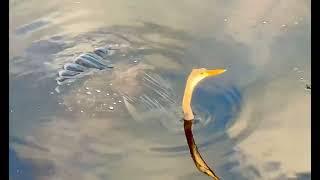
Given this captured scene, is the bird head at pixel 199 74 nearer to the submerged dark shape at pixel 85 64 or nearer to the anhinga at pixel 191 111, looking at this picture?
the anhinga at pixel 191 111

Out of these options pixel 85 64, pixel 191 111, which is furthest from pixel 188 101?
pixel 85 64

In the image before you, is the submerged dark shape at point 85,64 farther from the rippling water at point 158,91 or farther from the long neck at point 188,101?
the long neck at point 188,101

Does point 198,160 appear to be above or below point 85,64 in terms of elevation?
below

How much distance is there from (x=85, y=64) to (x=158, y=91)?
0.49 ft

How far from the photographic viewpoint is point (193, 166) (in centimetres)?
92

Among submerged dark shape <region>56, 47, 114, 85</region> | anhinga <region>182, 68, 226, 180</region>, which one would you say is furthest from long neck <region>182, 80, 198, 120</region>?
submerged dark shape <region>56, 47, 114, 85</region>

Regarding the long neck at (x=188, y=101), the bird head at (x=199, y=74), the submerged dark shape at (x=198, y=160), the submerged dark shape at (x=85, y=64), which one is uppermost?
the submerged dark shape at (x=85, y=64)

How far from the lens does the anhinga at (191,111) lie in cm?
92

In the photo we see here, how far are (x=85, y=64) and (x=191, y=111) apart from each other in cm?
22

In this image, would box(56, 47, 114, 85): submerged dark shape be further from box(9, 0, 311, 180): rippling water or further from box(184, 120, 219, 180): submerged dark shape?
box(184, 120, 219, 180): submerged dark shape

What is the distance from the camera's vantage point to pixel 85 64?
0.94m

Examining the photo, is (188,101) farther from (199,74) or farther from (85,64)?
(85,64)

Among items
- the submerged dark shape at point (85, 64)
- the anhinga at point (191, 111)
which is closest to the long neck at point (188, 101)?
the anhinga at point (191, 111)

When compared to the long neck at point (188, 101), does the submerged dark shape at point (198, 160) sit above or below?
below
